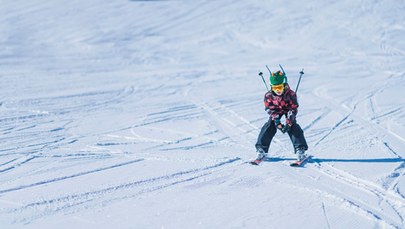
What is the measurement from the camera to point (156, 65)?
49.6ft

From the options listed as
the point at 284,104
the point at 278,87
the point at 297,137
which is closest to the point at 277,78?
the point at 278,87

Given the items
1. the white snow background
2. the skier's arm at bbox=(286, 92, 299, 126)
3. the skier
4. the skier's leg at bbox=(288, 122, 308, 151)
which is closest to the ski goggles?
the skier

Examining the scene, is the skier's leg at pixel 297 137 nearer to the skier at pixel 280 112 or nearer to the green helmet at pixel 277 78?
the skier at pixel 280 112

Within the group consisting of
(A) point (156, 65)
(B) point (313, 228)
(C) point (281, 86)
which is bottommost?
(A) point (156, 65)

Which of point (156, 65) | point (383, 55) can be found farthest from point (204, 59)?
point (383, 55)

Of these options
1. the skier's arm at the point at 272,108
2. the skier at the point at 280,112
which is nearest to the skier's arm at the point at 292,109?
the skier at the point at 280,112

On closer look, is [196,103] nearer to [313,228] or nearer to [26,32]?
[313,228]

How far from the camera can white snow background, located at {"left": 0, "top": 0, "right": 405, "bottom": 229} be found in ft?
16.3

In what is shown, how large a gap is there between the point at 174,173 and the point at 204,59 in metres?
10.3

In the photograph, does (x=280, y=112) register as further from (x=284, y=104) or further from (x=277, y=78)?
(x=277, y=78)

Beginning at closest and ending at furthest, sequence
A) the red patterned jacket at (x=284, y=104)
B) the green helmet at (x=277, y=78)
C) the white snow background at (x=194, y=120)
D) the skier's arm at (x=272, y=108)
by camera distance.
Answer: the white snow background at (x=194, y=120), the green helmet at (x=277, y=78), the red patterned jacket at (x=284, y=104), the skier's arm at (x=272, y=108)

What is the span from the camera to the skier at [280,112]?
6035mm

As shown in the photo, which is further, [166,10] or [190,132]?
[166,10]

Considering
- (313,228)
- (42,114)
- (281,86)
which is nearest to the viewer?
(313,228)
